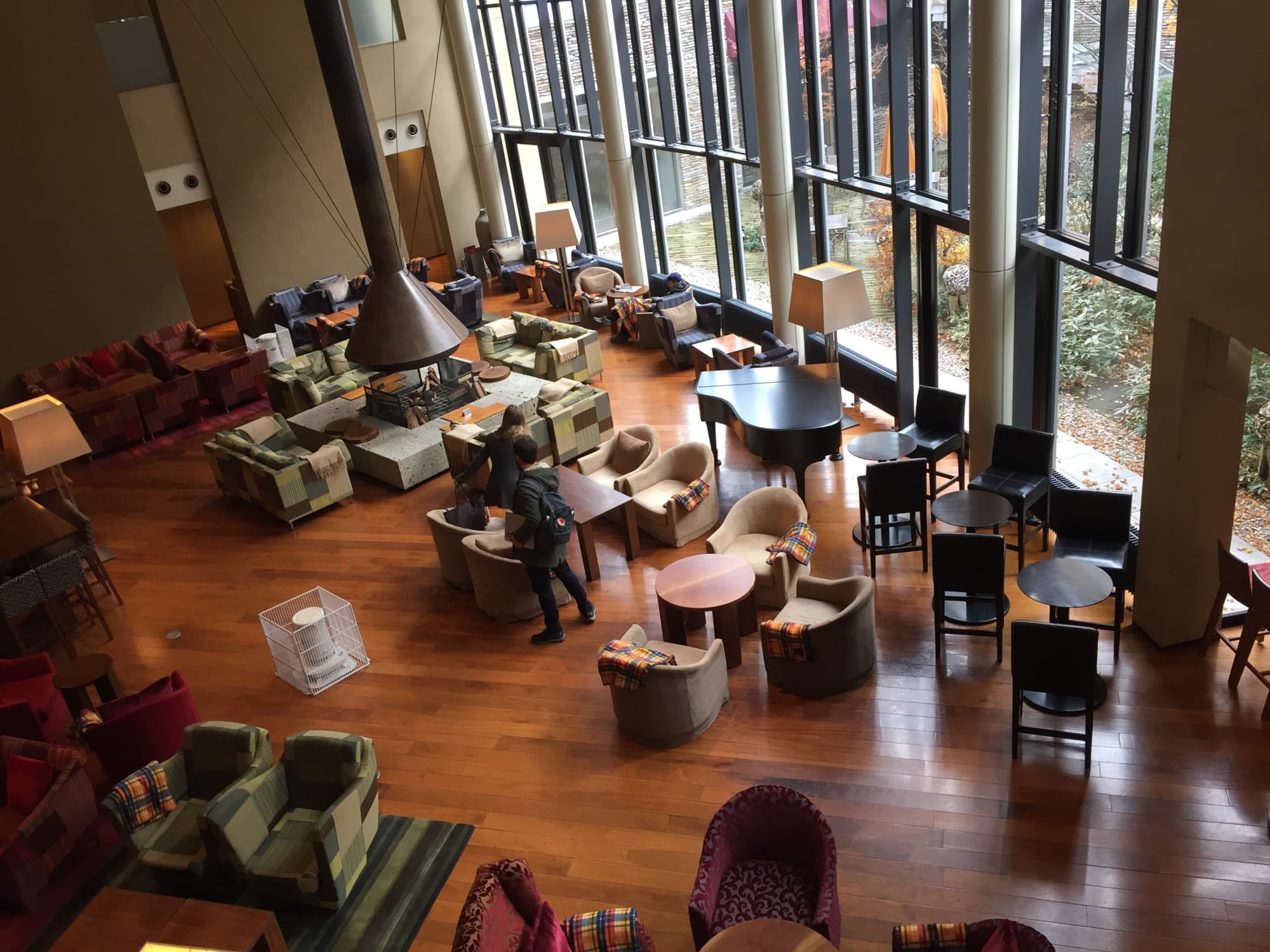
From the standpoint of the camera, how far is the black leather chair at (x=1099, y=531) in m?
6.81

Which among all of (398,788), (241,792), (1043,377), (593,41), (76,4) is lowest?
(398,788)

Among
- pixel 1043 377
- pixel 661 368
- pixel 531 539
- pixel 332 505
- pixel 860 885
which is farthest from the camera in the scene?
pixel 661 368

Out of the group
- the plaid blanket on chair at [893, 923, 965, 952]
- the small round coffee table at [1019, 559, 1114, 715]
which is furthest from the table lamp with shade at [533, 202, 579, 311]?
the plaid blanket on chair at [893, 923, 965, 952]

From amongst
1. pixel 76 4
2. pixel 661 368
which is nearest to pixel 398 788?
pixel 661 368

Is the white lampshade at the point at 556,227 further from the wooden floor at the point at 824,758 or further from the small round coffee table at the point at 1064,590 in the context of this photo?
the small round coffee table at the point at 1064,590

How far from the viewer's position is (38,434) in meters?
8.96

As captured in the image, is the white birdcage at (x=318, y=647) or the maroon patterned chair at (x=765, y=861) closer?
the maroon patterned chair at (x=765, y=861)

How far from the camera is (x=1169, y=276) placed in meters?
5.94

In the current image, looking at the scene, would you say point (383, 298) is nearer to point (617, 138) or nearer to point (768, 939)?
point (768, 939)

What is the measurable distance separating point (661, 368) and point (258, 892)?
865cm

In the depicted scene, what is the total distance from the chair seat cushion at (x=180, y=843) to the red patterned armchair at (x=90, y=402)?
25.2 ft

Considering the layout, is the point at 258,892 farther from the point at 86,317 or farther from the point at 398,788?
the point at 86,317

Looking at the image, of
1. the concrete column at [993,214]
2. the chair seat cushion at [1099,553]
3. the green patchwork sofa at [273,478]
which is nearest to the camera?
the chair seat cushion at [1099,553]

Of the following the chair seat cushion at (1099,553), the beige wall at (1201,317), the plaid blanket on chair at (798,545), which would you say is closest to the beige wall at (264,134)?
the plaid blanket on chair at (798,545)
